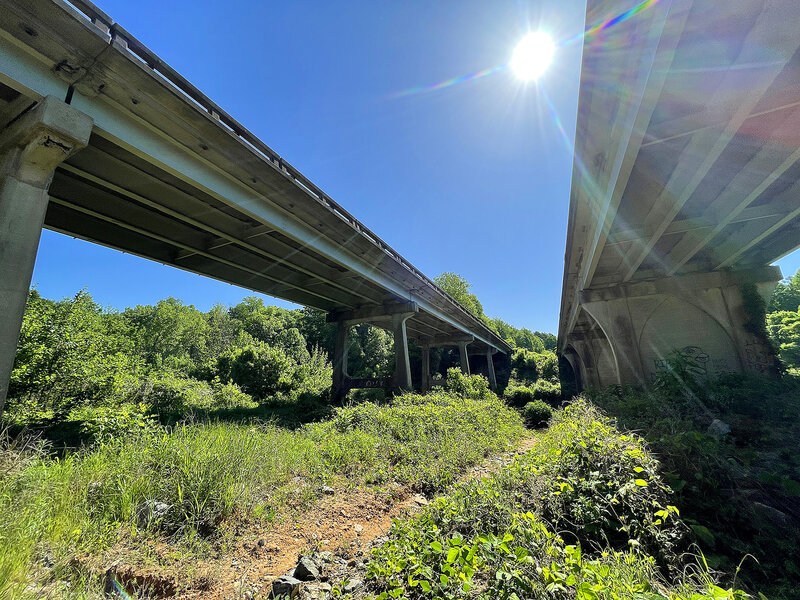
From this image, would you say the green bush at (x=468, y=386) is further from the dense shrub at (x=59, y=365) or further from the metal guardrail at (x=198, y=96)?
the dense shrub at (x=59, y=365)

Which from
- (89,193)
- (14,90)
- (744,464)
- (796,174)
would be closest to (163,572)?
(744,464)

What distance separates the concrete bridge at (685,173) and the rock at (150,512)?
8.41 m

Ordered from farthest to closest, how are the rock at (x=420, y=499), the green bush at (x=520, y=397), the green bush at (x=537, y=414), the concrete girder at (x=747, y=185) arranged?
the green bush at (x=520, y=397) → the green bush at (x=537, y=414) → the concrete girder at (x=747, y=185) → the rock at (x=420, y=499)

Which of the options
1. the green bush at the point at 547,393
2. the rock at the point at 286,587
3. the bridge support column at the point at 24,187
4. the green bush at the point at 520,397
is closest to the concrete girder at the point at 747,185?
the rock at the point at 286,587

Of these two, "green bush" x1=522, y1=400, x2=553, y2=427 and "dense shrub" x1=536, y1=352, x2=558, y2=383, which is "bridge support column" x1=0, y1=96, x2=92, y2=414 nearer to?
"green bush" x1=522, y1=400, x2=553, y2=427

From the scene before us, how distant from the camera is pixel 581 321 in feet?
72.7

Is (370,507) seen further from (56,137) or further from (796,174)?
(796,174)

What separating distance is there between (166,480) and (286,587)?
2.06m

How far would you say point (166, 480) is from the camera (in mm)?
3486

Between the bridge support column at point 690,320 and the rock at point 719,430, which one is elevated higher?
the bridge support column at point 690,320

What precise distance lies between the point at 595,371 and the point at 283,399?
956 inches

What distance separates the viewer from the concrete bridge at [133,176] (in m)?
4.50

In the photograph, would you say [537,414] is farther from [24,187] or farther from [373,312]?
[24,187]

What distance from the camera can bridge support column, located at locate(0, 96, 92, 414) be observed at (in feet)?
13.7
